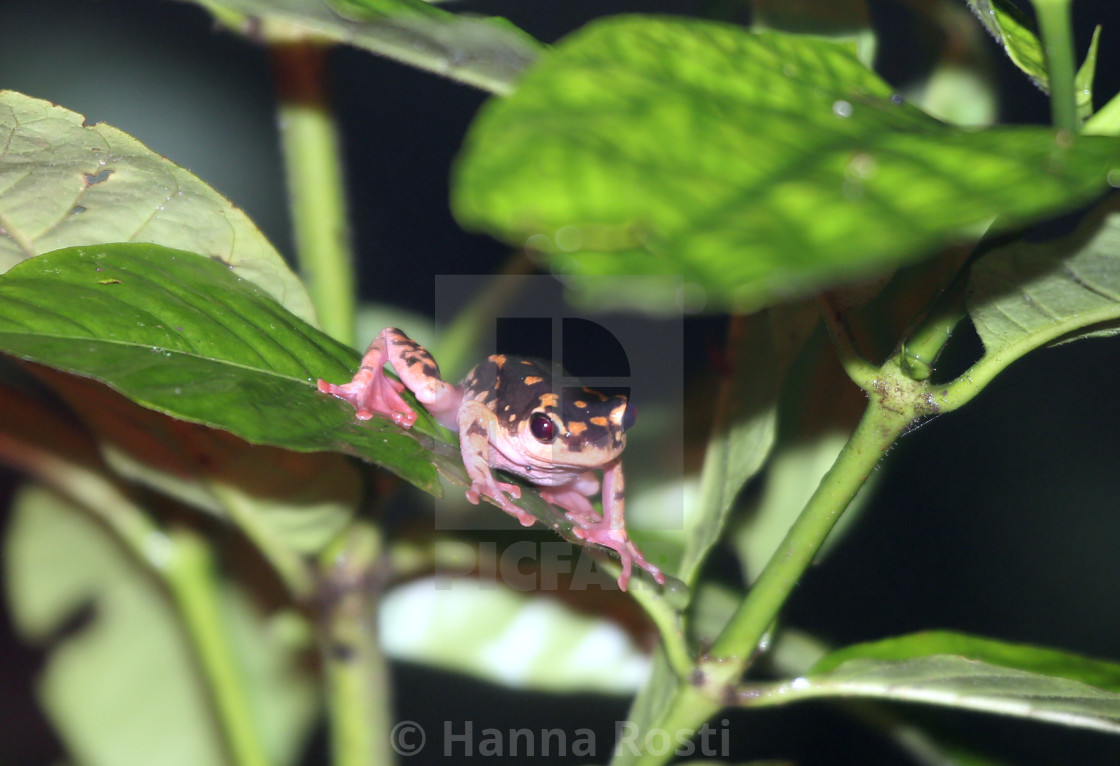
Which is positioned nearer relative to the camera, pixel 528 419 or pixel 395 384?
pixel 395 384

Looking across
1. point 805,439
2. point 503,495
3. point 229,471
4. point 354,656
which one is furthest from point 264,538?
point 805,439

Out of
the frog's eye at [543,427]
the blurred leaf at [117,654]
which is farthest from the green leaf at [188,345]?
the blurred leaf at [117,654]

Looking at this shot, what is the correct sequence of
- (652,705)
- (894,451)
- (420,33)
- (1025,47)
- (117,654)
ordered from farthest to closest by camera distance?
(894,451), (117,654), (652,705), (1025,47), (420,33)

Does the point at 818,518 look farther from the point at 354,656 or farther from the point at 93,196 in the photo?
the point at 93,196

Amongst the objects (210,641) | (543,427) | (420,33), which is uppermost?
(420,33)

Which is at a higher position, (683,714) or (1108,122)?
(1108,122)

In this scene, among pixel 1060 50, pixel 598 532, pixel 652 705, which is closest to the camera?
pixel 1060 50
